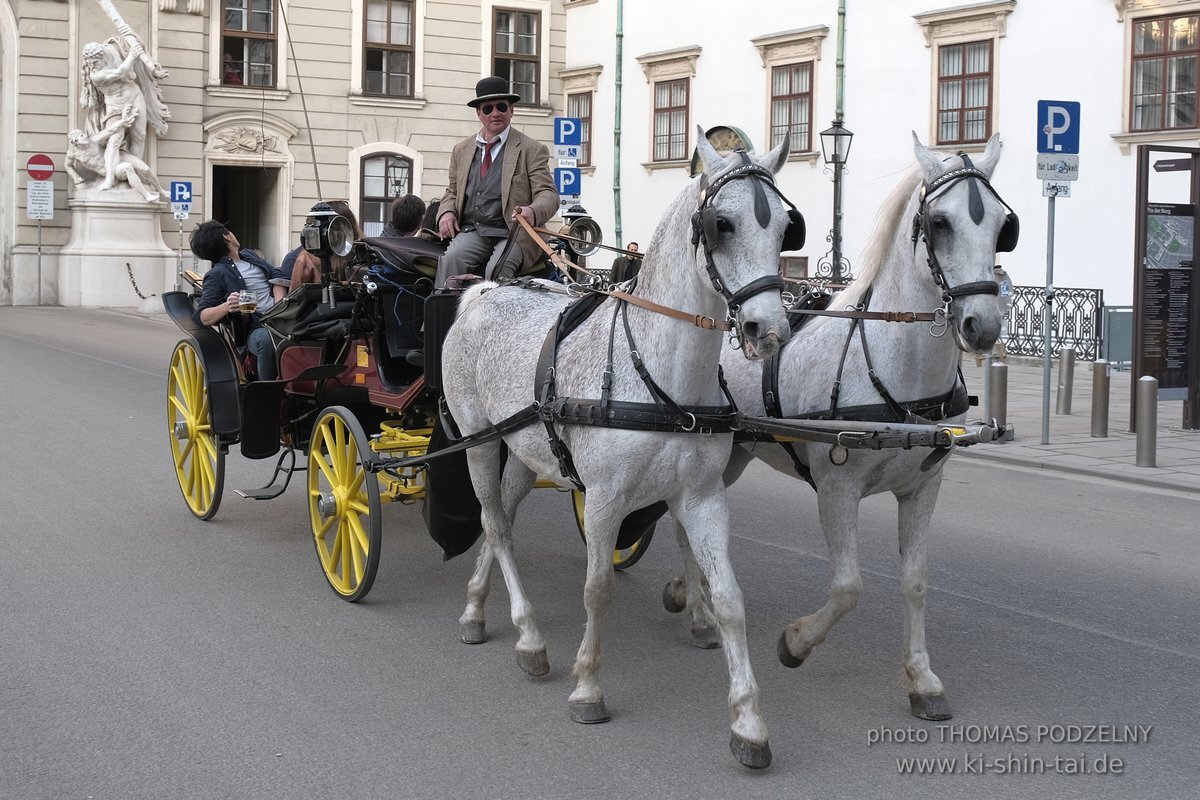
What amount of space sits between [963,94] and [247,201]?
20.1 metres

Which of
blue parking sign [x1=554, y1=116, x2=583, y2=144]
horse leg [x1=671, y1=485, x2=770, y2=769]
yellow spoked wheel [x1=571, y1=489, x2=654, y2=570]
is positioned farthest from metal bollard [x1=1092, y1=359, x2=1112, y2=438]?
horse leg [x1=671, y1=485, x2=770, y2=769]

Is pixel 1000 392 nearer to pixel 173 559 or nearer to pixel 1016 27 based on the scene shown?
pixel 173 559

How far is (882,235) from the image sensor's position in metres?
Answer: 5.22

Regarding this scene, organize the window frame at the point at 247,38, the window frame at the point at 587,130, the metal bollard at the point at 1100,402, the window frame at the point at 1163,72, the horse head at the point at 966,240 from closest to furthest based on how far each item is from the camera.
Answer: the horse head at the point at 966,240, the metal bollard at the point at 1100,402, the window frame at the point at 1163,72, the window frame at the point at 247,38, the window frame at the point at 587,130

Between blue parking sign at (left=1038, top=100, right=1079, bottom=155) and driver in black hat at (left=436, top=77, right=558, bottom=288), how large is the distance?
23.3 ft

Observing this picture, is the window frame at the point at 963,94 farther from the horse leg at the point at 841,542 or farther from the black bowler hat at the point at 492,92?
the horse leg at the point at 841,542

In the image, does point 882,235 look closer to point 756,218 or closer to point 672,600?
point 756,218

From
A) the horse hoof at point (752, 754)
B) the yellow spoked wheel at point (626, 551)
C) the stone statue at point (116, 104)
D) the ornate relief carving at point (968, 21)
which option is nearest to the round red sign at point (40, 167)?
the stone statue at point (116, 104)

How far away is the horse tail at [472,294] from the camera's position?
6.06m

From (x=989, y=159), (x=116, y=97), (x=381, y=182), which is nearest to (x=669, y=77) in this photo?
(x=381, y=182)

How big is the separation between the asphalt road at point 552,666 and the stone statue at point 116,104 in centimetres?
2286

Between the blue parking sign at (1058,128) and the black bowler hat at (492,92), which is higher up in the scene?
the blue parking sign at (1058,128)

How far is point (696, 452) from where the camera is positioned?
4652 millimetres

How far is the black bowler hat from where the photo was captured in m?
6.81
